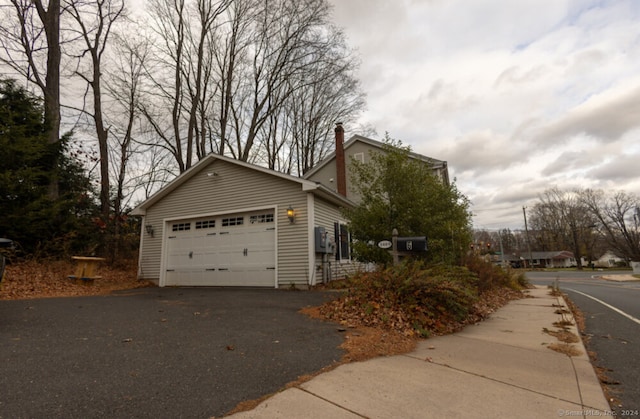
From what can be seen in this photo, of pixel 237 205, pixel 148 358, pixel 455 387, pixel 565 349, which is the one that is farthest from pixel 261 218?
pixel 455 387

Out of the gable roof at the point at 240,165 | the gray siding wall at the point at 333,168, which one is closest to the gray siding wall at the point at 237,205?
the gable roof at the point at 240,165

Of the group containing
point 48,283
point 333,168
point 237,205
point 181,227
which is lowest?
point 48,283

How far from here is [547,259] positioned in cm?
5878

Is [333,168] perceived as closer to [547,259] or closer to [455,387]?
[455,387]

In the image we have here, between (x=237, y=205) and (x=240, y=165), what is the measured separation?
135 centimetres

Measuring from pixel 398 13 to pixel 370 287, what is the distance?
9.38m

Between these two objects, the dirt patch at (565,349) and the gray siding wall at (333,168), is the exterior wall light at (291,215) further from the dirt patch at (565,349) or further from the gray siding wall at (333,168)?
the gray siding wall at (333,168)

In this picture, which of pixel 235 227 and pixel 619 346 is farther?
pixel 235 227

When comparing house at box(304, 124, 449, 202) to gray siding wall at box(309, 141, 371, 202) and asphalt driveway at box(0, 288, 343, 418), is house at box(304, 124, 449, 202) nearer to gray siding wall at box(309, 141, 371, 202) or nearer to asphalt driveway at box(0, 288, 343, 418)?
gray siding wall at box(309, 141, 371, 202)

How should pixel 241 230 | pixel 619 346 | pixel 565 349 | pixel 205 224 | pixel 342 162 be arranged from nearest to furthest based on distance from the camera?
pixel 565 349 < pixel 619 346 < pixel 241 230 < pixel 205 224 < pixel 342 162

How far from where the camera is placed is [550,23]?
9.00m

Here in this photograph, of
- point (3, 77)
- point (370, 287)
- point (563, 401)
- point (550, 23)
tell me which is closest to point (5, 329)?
point (370, 287)

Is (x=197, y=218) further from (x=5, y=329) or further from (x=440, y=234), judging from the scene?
(x=440, y=234)

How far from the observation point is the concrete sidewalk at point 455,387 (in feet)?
7.36
